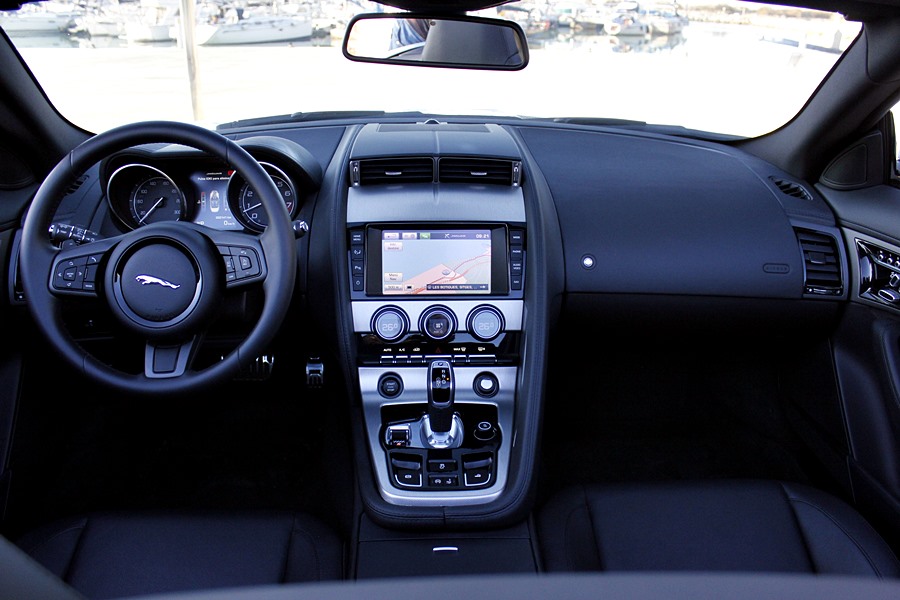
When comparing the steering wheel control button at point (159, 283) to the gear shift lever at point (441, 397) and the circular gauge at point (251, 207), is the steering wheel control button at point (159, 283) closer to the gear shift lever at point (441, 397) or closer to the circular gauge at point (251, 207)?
the circular gauge at point (251, 207)

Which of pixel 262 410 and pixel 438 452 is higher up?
pixel 438 452

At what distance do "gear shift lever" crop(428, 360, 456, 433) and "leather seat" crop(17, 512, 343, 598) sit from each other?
1.67ft

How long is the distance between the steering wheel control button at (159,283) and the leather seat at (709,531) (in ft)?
4.28

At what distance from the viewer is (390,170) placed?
2.54 meters

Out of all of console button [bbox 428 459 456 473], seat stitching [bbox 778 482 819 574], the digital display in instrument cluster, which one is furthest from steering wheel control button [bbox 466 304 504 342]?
seat stitching [bbox 778 482 819 574]

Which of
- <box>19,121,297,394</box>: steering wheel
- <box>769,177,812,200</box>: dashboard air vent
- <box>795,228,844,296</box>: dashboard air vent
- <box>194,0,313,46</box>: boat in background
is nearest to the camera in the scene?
<box>19,121,297,394</box>: steering wheel

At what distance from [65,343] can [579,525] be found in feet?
5.00

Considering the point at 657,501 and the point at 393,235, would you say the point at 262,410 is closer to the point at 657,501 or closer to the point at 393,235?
the point at 393,235

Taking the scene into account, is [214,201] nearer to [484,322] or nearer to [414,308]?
[414,308]

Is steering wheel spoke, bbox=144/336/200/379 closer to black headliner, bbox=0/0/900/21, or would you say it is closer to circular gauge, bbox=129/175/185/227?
circular gauge, bbox=129/175/185/227

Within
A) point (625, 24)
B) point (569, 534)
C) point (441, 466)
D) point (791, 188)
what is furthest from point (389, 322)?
point (625, 24)

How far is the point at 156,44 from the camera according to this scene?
9.35 metres

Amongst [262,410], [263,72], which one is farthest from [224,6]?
[262,410]

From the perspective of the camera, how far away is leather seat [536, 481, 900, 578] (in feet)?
6.97
